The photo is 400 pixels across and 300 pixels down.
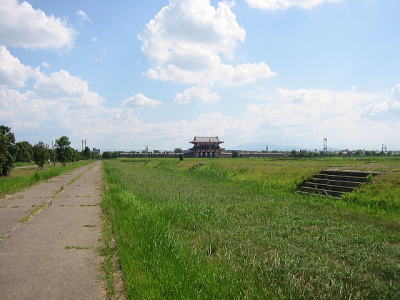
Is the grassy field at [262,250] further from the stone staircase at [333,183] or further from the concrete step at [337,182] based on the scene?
the stone staircase at [333,183]

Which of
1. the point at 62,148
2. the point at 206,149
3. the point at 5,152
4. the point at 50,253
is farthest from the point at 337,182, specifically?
the point at 206,149

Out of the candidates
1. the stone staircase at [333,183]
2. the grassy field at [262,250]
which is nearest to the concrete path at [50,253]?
the grassy field at [262,250]

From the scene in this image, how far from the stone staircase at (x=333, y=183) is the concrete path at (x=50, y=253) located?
9945 millimetres

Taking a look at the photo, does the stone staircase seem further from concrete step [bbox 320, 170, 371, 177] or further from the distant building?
the distant building

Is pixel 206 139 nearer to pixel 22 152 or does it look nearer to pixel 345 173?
pixel 22 152

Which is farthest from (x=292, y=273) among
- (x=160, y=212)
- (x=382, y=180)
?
(x=382, y=180)

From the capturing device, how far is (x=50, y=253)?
6480 millimetres

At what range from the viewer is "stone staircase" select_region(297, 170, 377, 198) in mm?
14696

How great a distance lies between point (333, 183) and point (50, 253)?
1313 centimetres

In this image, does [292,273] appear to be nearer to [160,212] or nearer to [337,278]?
[337,278]

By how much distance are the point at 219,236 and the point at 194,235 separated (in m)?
0.61

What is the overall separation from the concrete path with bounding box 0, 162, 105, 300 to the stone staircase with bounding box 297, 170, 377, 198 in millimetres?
9945

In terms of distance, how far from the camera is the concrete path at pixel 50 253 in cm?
469

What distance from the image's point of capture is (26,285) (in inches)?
190
